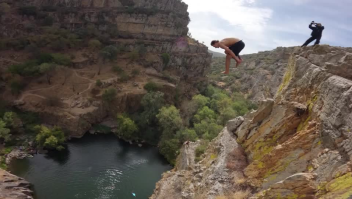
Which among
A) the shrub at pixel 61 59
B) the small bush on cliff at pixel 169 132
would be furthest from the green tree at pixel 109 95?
the shrub at pixel 61 59

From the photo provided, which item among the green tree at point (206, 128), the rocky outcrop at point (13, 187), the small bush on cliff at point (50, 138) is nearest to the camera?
the rocky outcrop at point (13, 187)

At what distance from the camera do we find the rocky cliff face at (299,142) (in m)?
7.96

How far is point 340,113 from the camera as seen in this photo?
28.0 feet

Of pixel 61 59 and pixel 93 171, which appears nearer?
pixel 93 171

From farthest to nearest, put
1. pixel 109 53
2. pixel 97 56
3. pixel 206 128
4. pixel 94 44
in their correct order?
1. pixel 94 44
2. pixel 97 56
3. pixel 109 53
4. pixel 206 128

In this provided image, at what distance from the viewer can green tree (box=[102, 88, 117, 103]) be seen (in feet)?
136

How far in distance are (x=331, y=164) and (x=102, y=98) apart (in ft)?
126

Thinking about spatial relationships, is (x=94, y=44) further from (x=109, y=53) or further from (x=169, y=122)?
(x=169, y=122)

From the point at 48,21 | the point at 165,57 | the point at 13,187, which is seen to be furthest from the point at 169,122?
the point at 48,21

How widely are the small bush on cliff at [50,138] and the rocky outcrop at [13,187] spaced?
703 cm

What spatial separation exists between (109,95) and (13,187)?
21.1m

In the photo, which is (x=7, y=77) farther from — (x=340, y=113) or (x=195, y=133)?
(x=340, y=113)

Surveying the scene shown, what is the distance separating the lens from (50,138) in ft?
102

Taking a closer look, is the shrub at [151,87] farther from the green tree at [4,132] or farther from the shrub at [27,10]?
the shrub at [27,10]
